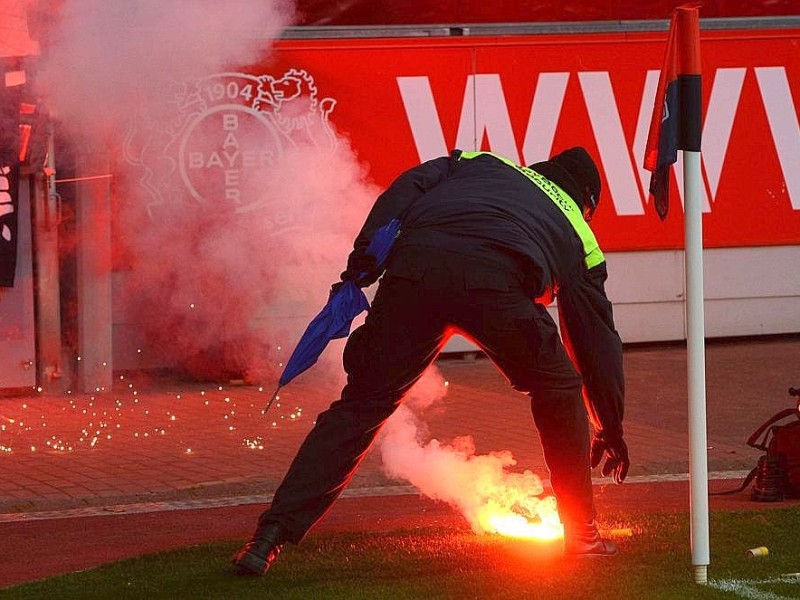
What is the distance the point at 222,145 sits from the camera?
1127 cm

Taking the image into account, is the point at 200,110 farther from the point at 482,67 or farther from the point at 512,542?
the point at 512,542

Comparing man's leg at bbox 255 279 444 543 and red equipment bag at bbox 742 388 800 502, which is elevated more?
man's leg at bbox 255 279 444 543

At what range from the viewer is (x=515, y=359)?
5.29m

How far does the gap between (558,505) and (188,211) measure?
6.30 meters

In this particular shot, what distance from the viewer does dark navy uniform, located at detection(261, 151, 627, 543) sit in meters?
5.21

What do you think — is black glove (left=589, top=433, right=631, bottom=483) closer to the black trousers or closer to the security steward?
the security steward

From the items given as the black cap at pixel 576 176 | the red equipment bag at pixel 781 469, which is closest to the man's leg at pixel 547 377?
the black cap at pixel 576 176

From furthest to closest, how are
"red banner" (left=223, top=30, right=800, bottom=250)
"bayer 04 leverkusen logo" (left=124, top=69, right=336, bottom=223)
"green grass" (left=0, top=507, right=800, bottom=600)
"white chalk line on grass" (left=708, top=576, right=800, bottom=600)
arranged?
"red banner" (left=223, top=30, right=800, bottom=250)
"bayer 04 leverkusen logo" (left=124, top=69, right=336, bottom=223)
"green grass" (left=0, top=507, right=800, bottom=600)
"white chalk line on grass" (left=708, top=576, right=800, bottom=600)

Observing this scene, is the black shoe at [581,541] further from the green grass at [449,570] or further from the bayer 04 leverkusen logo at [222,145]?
the bayer 04 leverkusen logo at [222,145]

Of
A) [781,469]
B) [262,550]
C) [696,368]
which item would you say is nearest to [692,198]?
[696,368]

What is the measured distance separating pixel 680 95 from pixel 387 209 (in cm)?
114

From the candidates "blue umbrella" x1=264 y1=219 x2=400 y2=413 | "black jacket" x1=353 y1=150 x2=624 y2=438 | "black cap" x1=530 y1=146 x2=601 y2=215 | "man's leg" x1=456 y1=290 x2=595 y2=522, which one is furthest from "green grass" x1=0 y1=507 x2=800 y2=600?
"black cap" x1=530 y1=146 x2=601 y2=215

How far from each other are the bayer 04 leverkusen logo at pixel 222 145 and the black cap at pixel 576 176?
18.4 ft

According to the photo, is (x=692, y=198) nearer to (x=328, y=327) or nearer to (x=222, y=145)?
(x=328, y=327)
